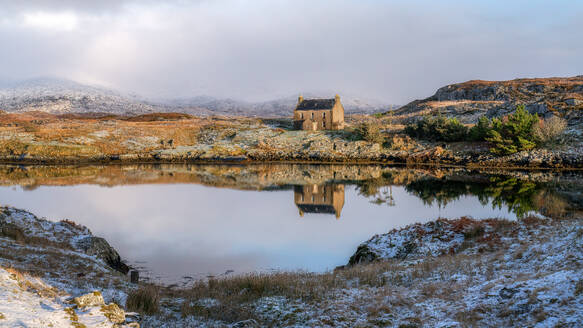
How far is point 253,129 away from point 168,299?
6134cm

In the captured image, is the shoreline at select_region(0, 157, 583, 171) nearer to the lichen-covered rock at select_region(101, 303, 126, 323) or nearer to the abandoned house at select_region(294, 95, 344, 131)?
the abandoned house at select_region(294, 95, 344, 131)

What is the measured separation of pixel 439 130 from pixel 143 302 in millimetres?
53393

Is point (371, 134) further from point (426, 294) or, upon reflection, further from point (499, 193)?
point (426, 294)

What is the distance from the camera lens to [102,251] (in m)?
13.5

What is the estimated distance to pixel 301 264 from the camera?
14.1m

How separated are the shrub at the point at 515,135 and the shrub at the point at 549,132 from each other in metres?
0.54

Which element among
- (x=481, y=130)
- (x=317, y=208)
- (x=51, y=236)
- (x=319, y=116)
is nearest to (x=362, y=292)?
(x=51, y=236)

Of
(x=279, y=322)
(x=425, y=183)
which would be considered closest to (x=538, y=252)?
(x=279, y=322)

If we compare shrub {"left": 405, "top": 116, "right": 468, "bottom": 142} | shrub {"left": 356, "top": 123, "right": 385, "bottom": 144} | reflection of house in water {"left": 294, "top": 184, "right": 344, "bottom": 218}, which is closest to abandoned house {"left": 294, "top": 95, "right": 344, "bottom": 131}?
shrub {"left": 356, "top": 123, "right": 385, "bottom": 144}

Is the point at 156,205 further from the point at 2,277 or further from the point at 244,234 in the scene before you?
the point at 2,277

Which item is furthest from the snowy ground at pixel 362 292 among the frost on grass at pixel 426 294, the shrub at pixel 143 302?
the shrub at pixel 143 302

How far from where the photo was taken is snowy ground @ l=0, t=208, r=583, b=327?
6043 millimetres

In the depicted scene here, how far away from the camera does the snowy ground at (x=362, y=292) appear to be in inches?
238

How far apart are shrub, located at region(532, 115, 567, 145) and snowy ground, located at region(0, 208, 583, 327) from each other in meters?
38.9
